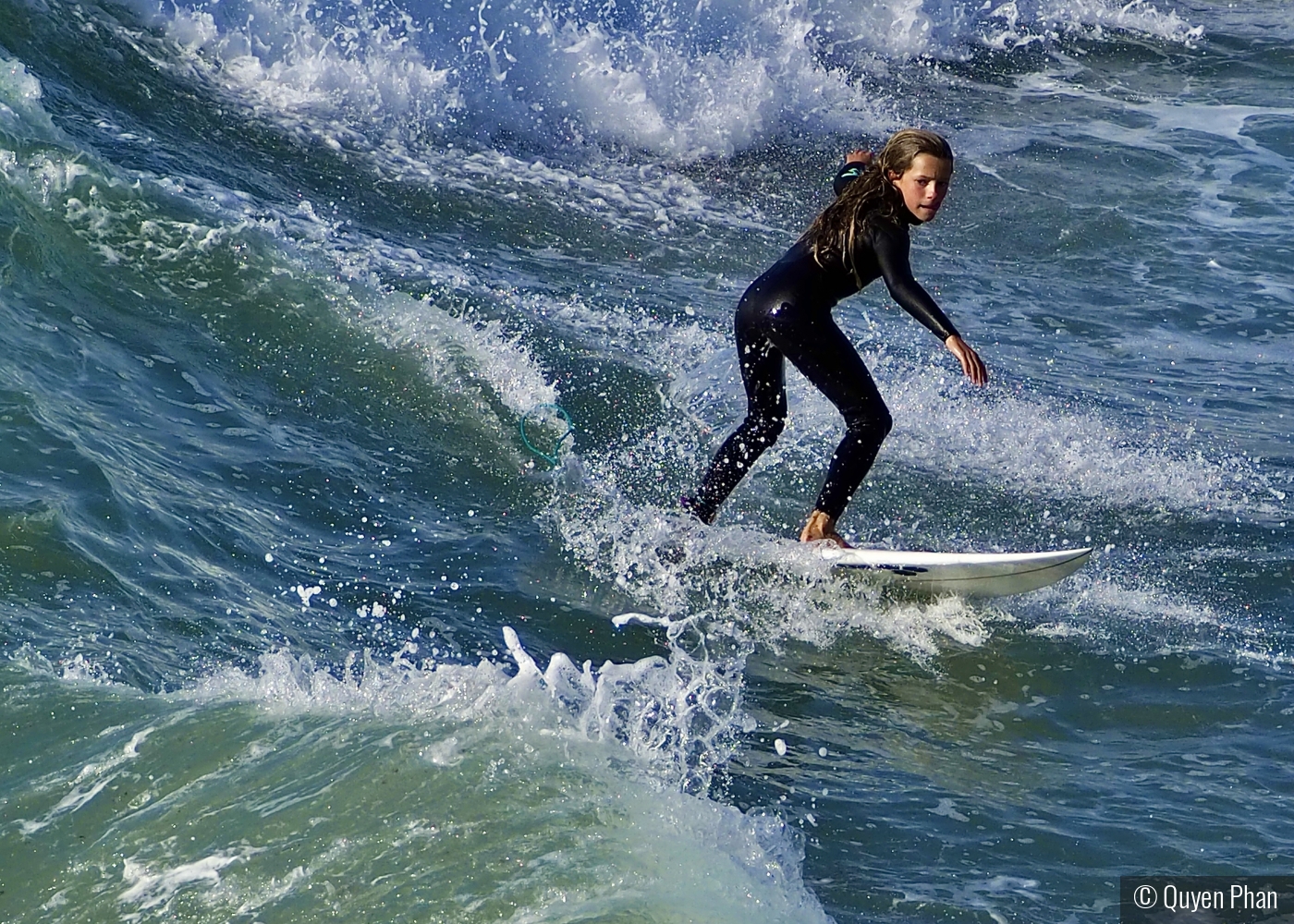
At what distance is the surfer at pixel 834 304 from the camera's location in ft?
17.6

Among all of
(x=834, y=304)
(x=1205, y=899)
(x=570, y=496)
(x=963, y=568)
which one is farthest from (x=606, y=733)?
(x=570, y=496)

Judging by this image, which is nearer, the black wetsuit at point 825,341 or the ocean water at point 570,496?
the ocean water at point 570,496

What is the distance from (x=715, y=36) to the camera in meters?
13.9

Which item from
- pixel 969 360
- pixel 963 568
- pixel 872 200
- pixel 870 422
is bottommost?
pixel 963 568

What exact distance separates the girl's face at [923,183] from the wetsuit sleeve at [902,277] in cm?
11

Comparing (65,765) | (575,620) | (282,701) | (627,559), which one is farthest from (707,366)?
(65,765)

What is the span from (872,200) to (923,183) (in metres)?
0.21

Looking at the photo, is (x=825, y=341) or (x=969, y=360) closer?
(x=969, y=360)

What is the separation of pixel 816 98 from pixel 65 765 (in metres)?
11.0

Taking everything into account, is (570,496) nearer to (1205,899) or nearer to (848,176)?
(848,176)

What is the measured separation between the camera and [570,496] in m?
6.61

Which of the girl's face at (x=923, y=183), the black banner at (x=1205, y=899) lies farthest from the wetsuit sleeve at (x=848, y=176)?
the black banner at (x=1205, y=899)

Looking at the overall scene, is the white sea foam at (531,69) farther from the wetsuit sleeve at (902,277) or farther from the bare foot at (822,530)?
the wetsuit sleeve at (902,277)

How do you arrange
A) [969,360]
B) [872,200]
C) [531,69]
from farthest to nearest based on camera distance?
1. [531,69]
2. [872,200]
3. [969,360]
